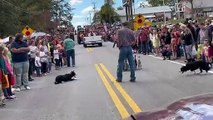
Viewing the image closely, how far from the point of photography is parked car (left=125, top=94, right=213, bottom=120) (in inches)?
135

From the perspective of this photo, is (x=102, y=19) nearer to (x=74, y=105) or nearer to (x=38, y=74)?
(x=38, y=74)

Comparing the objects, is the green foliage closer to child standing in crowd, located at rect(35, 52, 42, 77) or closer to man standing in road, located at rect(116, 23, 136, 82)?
child standing in crowd, located at rect(35, 52, 42, 77)

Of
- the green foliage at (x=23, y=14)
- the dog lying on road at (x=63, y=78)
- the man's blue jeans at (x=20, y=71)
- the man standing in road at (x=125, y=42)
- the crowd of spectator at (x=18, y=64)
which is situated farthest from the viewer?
the green foliage at (x=23, y=14)

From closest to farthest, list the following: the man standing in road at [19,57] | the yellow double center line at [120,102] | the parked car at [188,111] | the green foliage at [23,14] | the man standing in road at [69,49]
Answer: the parked car at [188,111], the yellow double center line at [120,102], the man standing in road at [19,57], the man standing in road at [69,49], the green foliage at [23,14]

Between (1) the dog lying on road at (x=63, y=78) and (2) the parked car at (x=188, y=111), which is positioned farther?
(1) the dog lying on road at (x=63, y=78)

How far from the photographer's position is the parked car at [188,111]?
3424 mm

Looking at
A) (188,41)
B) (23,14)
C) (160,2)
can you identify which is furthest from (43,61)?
(160,2)

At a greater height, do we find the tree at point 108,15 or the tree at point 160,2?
the tree at point 160,2

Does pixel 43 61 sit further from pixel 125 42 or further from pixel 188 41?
pixel 125 42

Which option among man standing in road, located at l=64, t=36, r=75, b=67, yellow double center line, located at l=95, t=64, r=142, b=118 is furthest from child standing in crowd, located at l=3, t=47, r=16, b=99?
man standing in road, located at l=64, t=36, r=75, b=67

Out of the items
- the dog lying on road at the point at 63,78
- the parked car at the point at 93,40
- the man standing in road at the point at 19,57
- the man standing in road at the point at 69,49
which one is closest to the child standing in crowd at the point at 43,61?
the man standing in road at the point at 69,49

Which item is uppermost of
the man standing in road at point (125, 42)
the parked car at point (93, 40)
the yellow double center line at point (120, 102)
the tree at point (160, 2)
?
the tree at point (160, 2)

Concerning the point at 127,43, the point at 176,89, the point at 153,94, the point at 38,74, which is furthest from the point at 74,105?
the point at 38,74

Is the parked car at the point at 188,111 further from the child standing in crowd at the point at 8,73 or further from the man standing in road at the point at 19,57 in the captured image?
the man standing in road at the point at 19,57
